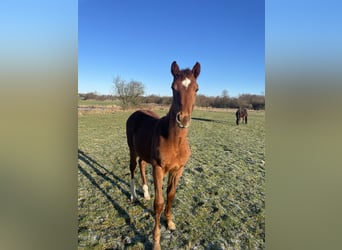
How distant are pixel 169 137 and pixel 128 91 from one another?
129cm

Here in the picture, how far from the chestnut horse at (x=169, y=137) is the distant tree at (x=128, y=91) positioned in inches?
10.4

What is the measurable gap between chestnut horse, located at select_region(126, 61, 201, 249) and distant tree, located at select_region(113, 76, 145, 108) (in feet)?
0.86

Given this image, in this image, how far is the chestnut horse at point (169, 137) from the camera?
1.49 meters

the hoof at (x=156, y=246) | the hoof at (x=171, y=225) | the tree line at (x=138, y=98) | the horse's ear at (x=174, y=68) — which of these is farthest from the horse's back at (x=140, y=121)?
the hoof at (x=156, y=246)

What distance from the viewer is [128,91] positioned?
2.86 meters

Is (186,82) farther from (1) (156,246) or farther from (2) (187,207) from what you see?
(2) (187,207)

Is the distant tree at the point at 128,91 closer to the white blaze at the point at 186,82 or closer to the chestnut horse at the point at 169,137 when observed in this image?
the chestnut horse at the point at 169,137

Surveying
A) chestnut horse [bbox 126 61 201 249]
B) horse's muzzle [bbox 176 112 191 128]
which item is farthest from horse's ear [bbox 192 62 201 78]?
horse's muzzle [bbox 176 112 191 128]

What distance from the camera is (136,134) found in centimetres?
265

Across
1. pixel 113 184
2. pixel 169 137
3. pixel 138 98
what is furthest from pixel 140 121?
pixel 113 184

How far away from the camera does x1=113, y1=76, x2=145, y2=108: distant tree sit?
8.50 feet
